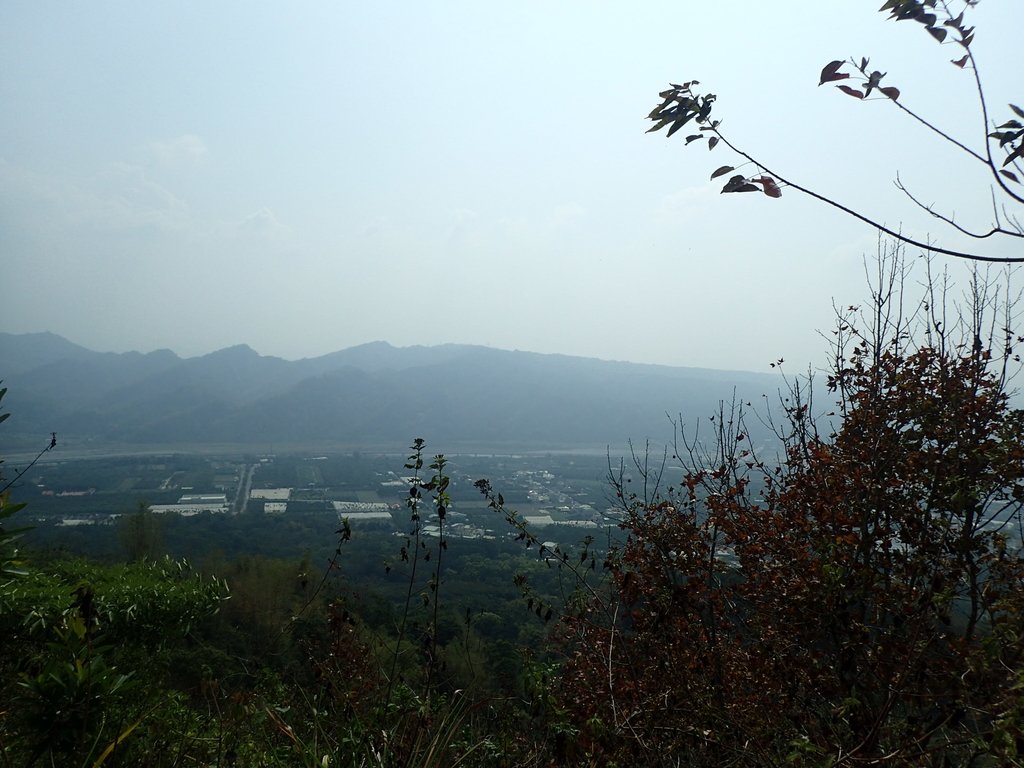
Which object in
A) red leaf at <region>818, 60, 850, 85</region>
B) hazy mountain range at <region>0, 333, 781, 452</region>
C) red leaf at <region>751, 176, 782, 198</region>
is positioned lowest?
hazy mountain range at <region>0, 333, 781, 452</region>

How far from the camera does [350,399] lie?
60.0 m

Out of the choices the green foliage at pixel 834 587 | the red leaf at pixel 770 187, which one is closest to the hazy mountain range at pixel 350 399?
the green foliage at pixel 834 587

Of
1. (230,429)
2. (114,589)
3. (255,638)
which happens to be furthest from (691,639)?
(230,429)

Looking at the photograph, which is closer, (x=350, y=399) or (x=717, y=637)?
Result: (x=717, y=637)

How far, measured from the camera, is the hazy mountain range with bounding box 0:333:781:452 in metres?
48.3

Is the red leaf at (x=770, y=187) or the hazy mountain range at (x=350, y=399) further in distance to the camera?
the hazy mountain range at (x=350, y=399)

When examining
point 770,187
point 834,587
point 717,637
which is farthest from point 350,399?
point 770,187

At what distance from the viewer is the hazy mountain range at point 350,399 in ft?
159

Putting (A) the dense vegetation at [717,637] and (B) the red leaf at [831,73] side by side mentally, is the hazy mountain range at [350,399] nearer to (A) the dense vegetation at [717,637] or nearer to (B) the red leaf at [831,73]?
(A) the dense vegetation at [717,637]

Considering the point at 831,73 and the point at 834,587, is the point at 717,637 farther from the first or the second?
the point at 831,73

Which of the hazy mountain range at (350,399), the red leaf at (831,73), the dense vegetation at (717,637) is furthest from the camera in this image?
the hazy mountain range at (350,399)

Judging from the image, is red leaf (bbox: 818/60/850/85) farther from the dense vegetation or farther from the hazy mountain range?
the hazy mountain range

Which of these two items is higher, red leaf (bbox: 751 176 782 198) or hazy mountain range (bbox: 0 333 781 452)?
red leaf (bbox: 751 176 782 198)

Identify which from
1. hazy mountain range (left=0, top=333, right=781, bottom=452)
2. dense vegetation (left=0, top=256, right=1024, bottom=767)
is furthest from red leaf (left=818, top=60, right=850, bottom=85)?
hazy mountain range (left=0, top=333, right=781, bottom=452)
